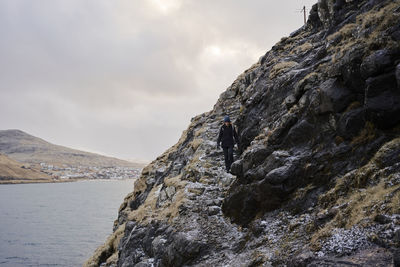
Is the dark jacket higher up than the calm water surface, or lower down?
higher up

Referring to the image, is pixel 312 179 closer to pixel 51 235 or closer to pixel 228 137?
pixel 228 137

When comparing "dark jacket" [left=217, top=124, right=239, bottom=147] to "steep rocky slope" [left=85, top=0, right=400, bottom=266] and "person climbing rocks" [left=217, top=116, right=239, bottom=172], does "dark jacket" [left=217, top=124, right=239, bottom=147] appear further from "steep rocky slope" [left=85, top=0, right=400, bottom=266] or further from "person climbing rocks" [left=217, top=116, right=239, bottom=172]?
"steep rocky slope" [left=85, top=0, right=400, bottom=266]

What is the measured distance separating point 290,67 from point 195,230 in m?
12.5

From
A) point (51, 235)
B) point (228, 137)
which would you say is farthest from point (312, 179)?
point (51, 235)

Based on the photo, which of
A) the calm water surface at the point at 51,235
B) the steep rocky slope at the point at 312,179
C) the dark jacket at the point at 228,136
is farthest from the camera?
the calm water surface at the point at 51,235

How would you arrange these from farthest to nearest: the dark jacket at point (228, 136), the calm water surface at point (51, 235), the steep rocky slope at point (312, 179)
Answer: the calm water surface at point (51, 235) → the dark jacket at point (228, 136) → the steep rocky slope at point (312, 179)

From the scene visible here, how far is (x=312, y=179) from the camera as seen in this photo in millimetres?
11133

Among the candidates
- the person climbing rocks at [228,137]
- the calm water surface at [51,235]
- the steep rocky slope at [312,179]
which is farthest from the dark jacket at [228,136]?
the calm water surface at [51,235]

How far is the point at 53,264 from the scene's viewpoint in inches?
1443

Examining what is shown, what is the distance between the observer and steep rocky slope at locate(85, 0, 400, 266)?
7.88 meters

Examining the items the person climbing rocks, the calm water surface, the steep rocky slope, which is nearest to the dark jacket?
the person climbing rocks

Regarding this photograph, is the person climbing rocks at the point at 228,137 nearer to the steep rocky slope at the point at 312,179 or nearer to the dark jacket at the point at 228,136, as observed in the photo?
the dark jacket at the point at 228,136

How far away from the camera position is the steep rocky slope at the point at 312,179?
25.8 feet

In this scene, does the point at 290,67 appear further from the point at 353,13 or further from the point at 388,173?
the point at 388,173
